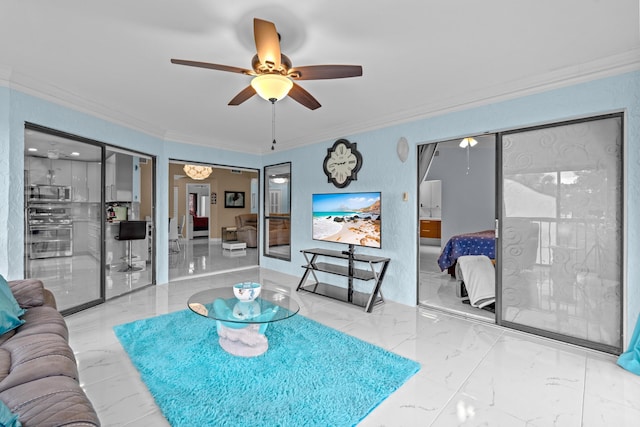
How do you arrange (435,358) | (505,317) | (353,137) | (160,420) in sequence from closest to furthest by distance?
1. (160,420)
2. (435,358)
3. (505,317)
4. (353,137)

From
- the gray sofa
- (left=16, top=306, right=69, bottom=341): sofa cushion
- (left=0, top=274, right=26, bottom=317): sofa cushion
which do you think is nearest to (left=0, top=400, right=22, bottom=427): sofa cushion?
the gray sofa

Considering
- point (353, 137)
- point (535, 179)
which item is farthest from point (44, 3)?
point (535, 179)

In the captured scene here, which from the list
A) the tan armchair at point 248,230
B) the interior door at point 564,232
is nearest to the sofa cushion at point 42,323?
the interior door at point 564,232

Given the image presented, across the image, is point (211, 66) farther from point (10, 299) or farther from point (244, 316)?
point (10, 299)

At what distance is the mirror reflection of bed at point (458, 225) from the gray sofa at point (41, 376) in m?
3.48

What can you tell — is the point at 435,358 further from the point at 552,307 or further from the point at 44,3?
the point at 44,3

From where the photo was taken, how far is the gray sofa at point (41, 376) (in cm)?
118

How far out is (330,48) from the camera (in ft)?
7.72

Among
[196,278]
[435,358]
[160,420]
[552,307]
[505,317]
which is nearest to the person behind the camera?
[160,420]

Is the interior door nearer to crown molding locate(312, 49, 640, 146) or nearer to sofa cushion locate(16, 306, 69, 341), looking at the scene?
crown molding locate(312, 49, 640, 146)

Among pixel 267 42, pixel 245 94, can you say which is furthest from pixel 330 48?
pixel 245 94

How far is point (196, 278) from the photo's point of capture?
523cm

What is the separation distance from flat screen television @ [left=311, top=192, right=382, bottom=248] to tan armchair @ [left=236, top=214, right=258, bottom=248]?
14.5ft

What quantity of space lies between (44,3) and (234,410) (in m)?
2.70
